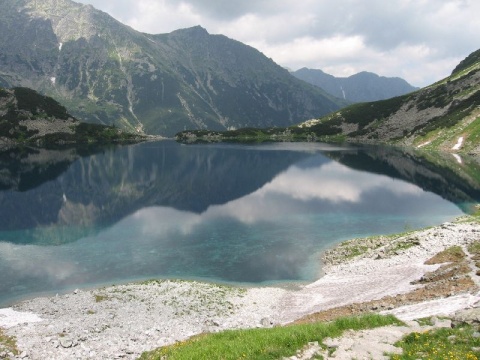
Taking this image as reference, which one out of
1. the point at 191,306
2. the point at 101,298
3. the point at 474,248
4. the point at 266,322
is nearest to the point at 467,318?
the point at 266,322

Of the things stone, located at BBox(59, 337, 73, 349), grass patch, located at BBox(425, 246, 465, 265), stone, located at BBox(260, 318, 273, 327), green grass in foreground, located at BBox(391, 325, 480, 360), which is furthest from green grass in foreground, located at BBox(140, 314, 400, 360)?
grass patch, located at BBox(425, 246, 465, 265)

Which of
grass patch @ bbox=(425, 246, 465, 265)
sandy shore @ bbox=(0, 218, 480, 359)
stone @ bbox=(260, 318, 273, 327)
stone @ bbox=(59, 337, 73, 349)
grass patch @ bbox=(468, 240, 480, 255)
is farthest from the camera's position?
grass patch @ bbox=(425, 246, 465, 265)

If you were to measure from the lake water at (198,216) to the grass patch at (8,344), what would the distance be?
16530 millimetres

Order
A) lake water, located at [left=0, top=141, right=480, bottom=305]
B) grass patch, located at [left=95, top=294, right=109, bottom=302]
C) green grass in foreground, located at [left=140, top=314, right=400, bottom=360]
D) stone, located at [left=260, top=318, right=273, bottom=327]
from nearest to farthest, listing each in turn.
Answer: green grass in foreground, located at [left=140, top=314, right=400, bottom=360] < stone, located at [left=260, top=318, right=273, bottom=327] < grass patch, located at [left=95, top=294, right=109, bottom=302] < lake water, located at [left=0, top=141, right=480, bottom=305]

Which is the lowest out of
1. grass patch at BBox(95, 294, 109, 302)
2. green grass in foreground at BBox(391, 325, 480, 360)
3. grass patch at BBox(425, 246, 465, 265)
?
grass patch at BBox(95, 294, 109, 302)

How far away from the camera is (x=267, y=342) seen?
20.7 metres

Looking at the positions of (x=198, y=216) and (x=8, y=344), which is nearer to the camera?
(x=8, y=344)

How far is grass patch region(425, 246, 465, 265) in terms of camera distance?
44.8 meters

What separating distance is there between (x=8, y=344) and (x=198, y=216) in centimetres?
5857

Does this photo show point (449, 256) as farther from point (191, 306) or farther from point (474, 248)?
point (191, 306)

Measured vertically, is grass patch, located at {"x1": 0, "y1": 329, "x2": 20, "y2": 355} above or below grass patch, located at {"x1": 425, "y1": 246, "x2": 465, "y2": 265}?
below

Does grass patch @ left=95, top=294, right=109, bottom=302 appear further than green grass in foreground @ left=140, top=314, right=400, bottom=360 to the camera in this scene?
Yes

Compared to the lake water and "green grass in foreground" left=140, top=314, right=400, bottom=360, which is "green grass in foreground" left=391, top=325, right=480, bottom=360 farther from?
the lake water

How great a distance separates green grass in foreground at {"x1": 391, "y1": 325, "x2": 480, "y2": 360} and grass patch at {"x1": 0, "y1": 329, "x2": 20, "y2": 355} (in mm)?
27617
